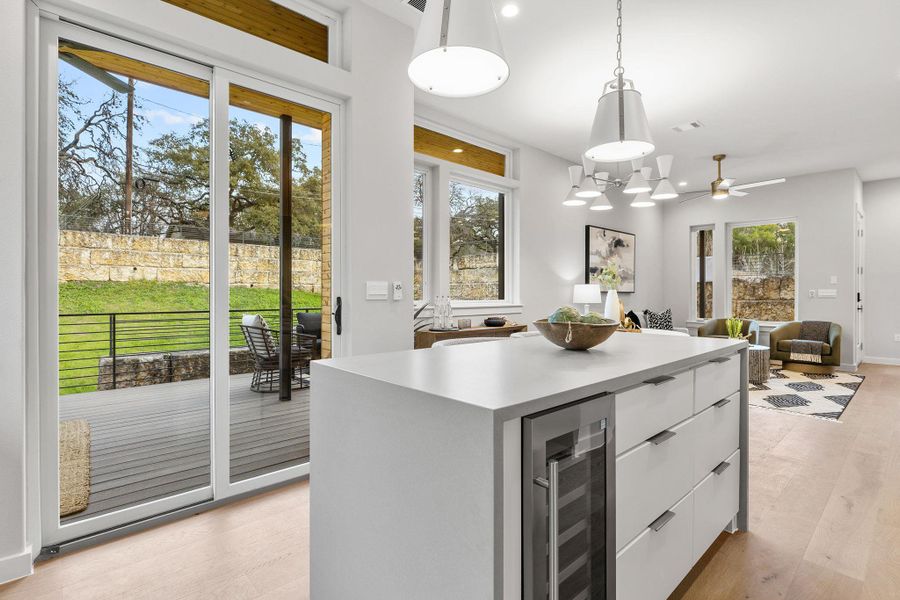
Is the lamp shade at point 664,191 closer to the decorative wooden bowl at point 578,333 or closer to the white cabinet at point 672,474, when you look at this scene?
the white cabinet at point 672,474

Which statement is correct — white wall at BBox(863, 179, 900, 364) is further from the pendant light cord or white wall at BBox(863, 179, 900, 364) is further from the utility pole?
the utility pole

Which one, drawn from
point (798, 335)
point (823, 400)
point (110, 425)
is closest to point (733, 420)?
point (110, 425)

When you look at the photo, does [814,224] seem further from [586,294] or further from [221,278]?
[221,278]

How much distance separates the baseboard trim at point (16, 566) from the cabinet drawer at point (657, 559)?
219 centimetres

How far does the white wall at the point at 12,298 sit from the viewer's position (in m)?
1.77

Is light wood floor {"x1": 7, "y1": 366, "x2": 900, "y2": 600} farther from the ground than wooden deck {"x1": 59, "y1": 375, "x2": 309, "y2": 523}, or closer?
closer

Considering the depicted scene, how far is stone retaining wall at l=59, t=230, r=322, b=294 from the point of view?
207cm

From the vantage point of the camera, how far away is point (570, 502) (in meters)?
1.12

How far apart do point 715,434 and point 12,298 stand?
2814 millimetres

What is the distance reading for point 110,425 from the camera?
217 centimetres

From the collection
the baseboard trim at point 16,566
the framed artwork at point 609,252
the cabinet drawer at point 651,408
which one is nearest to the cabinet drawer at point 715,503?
the cabinet drawer at point 651,408

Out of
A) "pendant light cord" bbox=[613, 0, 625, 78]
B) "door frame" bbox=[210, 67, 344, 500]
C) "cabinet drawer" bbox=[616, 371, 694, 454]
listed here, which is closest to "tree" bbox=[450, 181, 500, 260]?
"pendant light cord" bbox=[613, 0, 625, 78]

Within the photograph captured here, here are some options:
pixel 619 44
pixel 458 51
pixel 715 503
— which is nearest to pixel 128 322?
pixel 458 51

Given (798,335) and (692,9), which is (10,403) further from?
(798,335)
